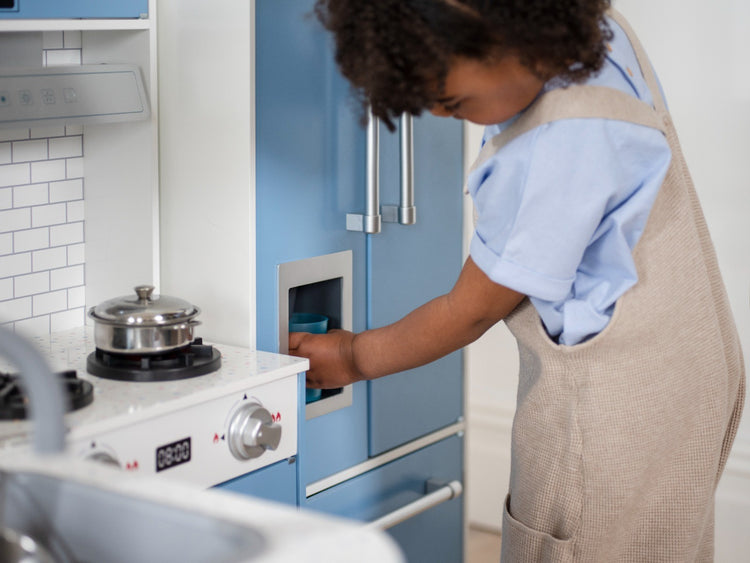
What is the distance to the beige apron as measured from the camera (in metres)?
1.49

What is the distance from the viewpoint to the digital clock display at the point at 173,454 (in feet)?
4.95

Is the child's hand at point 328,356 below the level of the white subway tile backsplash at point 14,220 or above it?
below

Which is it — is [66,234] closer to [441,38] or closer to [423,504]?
[423,504]

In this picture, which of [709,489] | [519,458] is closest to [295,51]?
[519,458]

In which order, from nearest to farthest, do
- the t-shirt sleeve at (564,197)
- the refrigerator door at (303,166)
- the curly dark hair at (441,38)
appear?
the curly dark hair at (441,38), the t-shirt sleeve at (564,197), the refrigerator door at (303,166)

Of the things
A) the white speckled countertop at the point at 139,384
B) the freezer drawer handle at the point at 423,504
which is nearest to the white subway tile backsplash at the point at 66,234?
the white speckled countertop at the point at 139,384

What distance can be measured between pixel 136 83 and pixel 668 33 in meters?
1.70

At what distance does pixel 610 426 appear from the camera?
5.02ft

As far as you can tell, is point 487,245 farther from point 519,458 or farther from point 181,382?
point 181,382

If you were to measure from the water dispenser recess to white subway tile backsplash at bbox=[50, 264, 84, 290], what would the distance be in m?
0.47

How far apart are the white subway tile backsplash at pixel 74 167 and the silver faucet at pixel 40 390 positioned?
1.33m

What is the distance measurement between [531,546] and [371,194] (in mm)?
765

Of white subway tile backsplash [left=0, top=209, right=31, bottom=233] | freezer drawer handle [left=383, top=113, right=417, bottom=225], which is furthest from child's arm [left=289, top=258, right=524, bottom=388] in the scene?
white subway tile backsplash [left=0, top=209, right=31, bottom=233]

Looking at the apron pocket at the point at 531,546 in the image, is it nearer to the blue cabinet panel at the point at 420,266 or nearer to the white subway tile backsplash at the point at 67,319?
the blue cabinet panel at the point at 420,266
